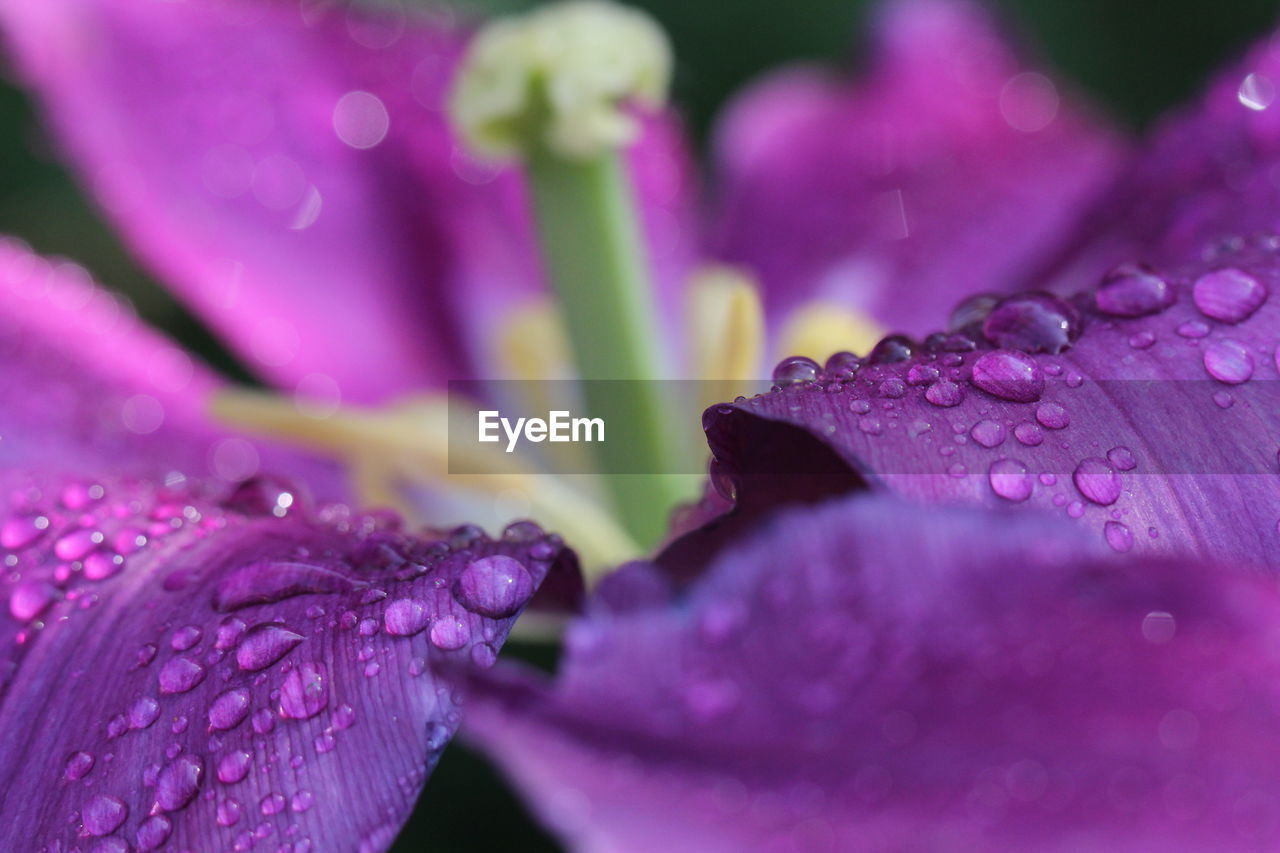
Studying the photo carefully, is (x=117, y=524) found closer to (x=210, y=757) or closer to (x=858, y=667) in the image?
(x=210, y=757)

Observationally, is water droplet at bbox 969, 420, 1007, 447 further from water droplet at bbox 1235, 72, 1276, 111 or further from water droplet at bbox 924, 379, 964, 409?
water droplet at bbox 1235, 72, 1276, 111


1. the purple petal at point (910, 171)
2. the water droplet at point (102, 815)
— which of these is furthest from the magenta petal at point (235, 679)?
the purple petal at point (910, 171)

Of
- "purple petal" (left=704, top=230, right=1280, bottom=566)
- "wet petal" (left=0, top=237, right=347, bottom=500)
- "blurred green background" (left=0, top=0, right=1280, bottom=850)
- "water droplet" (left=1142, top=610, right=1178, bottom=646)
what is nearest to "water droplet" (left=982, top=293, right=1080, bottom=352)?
"purple petal" (left=704, top=230, right=1280, bottom=566)

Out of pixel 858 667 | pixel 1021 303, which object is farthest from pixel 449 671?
pixel 1021 303

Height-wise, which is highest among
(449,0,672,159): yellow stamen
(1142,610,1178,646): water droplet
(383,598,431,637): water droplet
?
(449,0,672,159): yellow stamen

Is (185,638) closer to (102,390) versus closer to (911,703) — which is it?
(911,703)

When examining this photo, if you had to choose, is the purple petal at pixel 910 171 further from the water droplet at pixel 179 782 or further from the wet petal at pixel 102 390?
the water droplet at pixel 179 782

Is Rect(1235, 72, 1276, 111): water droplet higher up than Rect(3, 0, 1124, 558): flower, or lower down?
lower down
